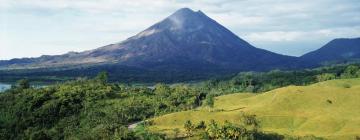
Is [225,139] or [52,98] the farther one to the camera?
[52,98]

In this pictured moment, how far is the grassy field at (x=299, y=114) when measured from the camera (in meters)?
151

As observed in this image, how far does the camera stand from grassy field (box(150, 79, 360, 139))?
151 meters

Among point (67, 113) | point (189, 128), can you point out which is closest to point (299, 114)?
point (189, 128)

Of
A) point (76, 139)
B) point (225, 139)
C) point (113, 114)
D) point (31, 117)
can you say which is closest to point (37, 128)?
point (31, 117)

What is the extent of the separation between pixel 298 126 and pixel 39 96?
9855 centimetres

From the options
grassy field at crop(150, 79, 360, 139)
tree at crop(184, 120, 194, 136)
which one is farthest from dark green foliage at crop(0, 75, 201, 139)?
tree at crop(184, 120, 194, 136)

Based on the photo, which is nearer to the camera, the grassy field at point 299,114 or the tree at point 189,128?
the tree at point 189,128

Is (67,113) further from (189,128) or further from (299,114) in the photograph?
(299,114)

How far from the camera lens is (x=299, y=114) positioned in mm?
169500

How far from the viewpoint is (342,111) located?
171125mm

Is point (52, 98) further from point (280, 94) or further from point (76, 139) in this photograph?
point (280, 94)

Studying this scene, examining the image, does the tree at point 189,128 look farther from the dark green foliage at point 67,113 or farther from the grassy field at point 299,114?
the dark green foliage at point 67,113

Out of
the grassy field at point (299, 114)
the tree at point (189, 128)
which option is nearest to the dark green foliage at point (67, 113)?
the grassy field at point (299, 114)

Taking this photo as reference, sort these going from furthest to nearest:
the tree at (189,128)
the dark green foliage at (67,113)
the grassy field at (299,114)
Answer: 1. the dark green foliage at (67,113)
2. the grassy field at (299,114)
3. the tree at (189,128)
